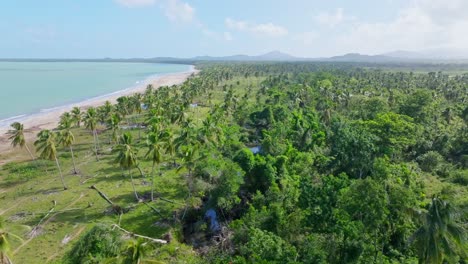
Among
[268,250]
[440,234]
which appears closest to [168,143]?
[268,250]

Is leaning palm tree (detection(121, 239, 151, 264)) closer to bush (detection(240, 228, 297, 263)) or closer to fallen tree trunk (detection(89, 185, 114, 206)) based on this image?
bush (detection(240, 228, 297, 263))

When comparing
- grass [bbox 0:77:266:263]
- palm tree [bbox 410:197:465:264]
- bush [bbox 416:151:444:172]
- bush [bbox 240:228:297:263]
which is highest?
palm tree [bbox 410:197:465:264]

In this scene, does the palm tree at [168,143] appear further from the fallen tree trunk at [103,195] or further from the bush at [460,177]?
the bush at [460,177]

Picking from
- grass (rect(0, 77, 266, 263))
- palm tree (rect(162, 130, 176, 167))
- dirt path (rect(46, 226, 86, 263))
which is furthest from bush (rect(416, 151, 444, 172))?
dirt path (rect(46, 226, 86, 263))

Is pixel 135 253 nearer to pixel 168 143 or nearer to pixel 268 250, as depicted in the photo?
pixel 268 250

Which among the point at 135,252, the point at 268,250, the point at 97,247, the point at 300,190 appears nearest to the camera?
the point at 135,252

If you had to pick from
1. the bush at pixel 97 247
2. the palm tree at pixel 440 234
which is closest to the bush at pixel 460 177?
the palm tree at pixel 440 234

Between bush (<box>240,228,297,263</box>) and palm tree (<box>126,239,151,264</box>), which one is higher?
palm tree (<box>126,239,151,264</box>)
